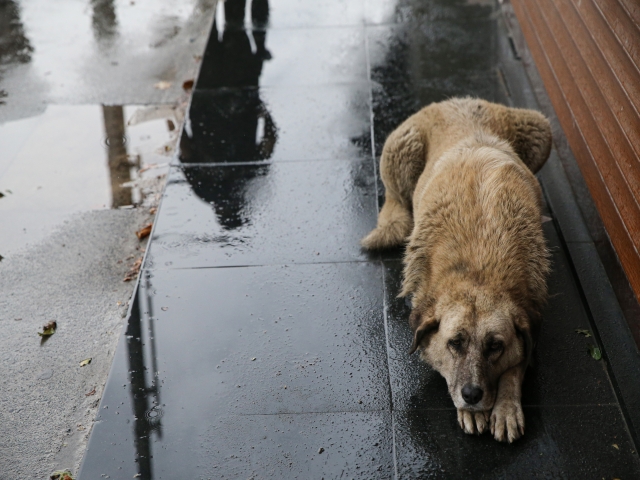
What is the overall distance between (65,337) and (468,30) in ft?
23.6

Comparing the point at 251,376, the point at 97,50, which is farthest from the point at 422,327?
the point at 97,50

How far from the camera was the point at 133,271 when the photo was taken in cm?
595

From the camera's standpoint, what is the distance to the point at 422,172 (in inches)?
231

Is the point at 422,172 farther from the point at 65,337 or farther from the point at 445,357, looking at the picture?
the point at 65,337

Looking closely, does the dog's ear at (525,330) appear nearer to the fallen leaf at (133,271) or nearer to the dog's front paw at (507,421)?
the dog's front paw at (507,421)

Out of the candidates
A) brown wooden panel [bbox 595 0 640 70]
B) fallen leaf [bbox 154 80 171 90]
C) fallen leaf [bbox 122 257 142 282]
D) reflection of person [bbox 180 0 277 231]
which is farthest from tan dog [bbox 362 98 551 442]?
fallen leaf [bbox 154 80 171 90]

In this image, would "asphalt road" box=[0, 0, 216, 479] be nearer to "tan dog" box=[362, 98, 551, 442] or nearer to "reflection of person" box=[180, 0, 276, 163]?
"reflection of person" box=[180, 0, 276, 163]

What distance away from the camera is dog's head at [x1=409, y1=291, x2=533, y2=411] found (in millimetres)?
4012

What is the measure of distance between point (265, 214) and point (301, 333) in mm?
1669

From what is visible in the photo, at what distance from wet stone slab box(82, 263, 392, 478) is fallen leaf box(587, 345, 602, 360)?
5.14 feet

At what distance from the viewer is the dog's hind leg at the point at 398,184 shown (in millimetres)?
5734

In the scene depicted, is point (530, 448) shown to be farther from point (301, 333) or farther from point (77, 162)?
point (77, 162)

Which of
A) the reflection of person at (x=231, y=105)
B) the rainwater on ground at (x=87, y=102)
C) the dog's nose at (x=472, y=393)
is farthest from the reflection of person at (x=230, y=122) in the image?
the dog's nose at (x=472, y=393)

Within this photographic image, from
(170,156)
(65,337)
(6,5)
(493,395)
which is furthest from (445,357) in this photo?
(6,5)
